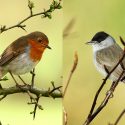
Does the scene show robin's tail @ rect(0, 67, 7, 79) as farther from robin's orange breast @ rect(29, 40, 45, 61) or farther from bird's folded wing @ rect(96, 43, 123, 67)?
bird's folded wing @ rect(96, 43, 123, 67)

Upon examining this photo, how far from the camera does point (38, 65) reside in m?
0.90

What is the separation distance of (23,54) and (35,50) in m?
0.03

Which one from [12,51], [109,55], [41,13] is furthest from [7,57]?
[109,55]

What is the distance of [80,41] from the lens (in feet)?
2.83

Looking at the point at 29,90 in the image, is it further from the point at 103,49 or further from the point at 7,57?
the point at 103,49

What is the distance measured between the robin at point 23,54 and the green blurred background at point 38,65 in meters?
0.02

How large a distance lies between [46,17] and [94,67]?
0.57 ft

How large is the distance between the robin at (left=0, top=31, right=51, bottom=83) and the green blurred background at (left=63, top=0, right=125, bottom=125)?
0.06 metres

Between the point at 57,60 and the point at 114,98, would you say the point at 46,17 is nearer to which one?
the point at 57,60

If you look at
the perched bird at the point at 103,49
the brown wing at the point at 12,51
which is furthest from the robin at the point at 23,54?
the perched bird at the point at 103,49

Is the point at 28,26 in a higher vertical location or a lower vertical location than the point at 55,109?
higher

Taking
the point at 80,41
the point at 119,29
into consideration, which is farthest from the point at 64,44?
the point at 119,29

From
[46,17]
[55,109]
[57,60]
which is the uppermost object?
[46,17]

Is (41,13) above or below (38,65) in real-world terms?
above
